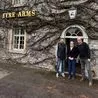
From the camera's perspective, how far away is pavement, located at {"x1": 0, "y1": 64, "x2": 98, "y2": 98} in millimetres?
8203

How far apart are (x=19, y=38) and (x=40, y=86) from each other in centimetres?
550

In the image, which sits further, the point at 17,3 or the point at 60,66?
the point at 17,3

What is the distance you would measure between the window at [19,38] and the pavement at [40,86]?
7.49 ft

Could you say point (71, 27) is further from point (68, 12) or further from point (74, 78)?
point (74, 78)

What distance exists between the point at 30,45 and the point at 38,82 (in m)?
3.92

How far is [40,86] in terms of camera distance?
925 centimetres

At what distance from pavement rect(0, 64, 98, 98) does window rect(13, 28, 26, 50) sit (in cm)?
228

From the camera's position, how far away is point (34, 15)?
12984mm

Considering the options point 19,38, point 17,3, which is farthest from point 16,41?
point 17,3

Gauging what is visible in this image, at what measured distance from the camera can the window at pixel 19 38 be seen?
13.8 metres

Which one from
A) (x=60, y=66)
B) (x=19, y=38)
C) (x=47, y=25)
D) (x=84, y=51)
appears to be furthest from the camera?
(x=19, y=38)

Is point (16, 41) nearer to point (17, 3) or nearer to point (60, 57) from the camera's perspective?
point (17, 3)

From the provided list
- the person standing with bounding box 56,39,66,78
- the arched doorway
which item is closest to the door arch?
the arched doorway

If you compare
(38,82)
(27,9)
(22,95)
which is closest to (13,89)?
(22,95)
